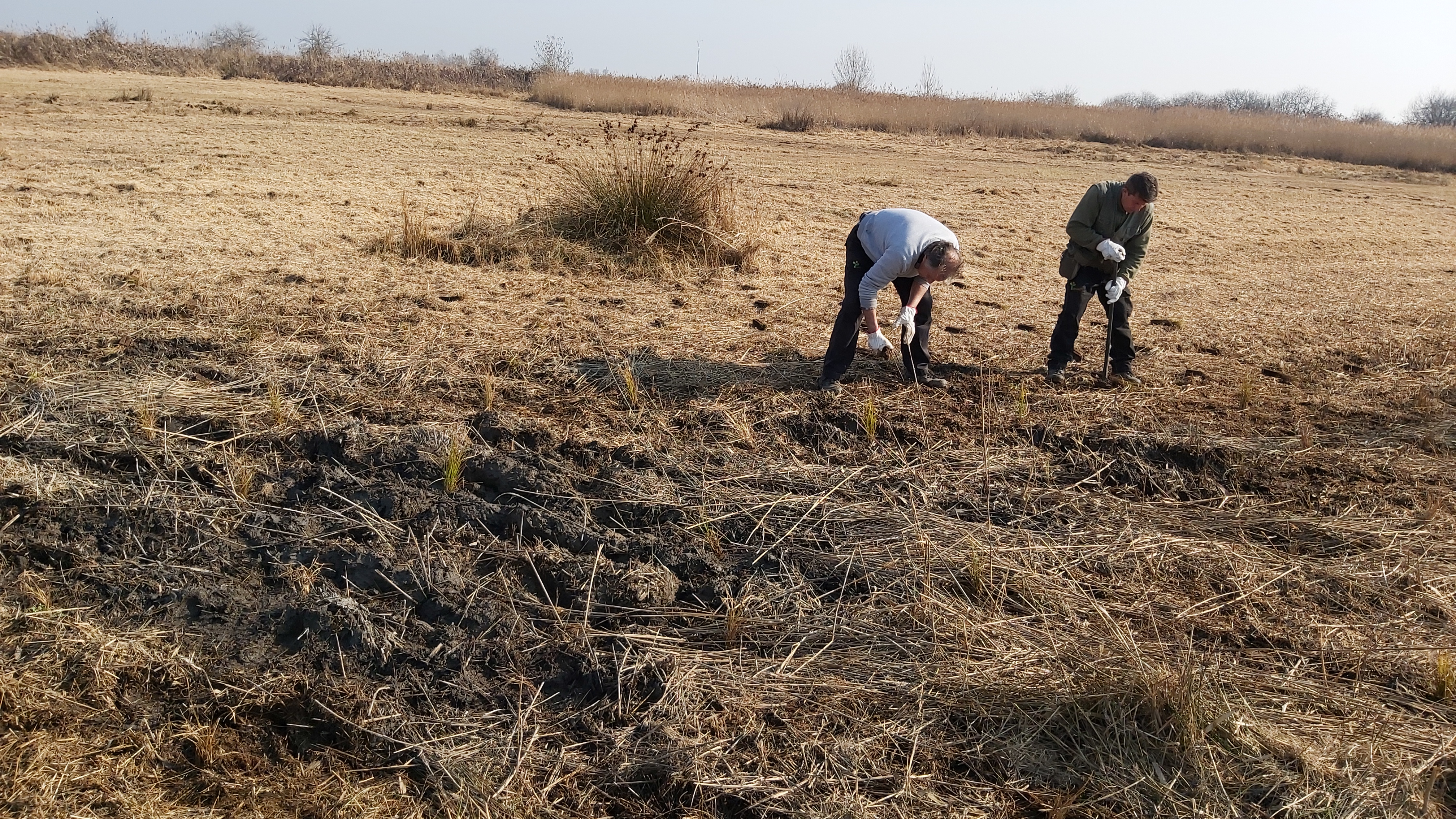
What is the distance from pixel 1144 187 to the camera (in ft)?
15.5

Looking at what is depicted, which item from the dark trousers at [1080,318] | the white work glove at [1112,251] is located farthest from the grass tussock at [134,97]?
the white work glove at [1112,251]

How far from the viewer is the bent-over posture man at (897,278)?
4309 millimetres

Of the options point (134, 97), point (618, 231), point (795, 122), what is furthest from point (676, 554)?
point (795, 122)

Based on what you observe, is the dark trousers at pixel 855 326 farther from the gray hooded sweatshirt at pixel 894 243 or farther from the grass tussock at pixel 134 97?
the grass tussock at pixel 134 97

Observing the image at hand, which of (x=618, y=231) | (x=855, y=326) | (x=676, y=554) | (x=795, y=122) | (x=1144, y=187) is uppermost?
(x=795, y=122)

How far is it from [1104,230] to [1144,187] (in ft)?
1.00

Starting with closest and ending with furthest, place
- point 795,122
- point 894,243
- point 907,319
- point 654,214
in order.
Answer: point 894,243
point 907,319
point 654,214
point 795,122

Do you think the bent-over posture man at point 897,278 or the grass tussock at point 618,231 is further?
the grass tussock at point 618,231

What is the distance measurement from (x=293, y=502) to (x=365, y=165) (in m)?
7.99

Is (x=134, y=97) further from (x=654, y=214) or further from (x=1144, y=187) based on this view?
(x=1144, y=187)

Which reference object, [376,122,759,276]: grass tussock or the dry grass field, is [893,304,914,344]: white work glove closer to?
the dry grass field

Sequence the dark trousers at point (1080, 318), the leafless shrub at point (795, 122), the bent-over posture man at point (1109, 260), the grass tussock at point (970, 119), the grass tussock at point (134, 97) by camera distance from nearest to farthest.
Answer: the bent-over posture man at point (1109, 260)
the dark trousers at point (1080, 318)
the grass tussock at point (134, 97)
the leafless shrub at point (795, 122)
the grass tussock at point (970, 119)

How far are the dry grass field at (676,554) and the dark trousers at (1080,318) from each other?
0.70 ft

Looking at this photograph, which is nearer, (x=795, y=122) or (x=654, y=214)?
(x=654, y=214)
